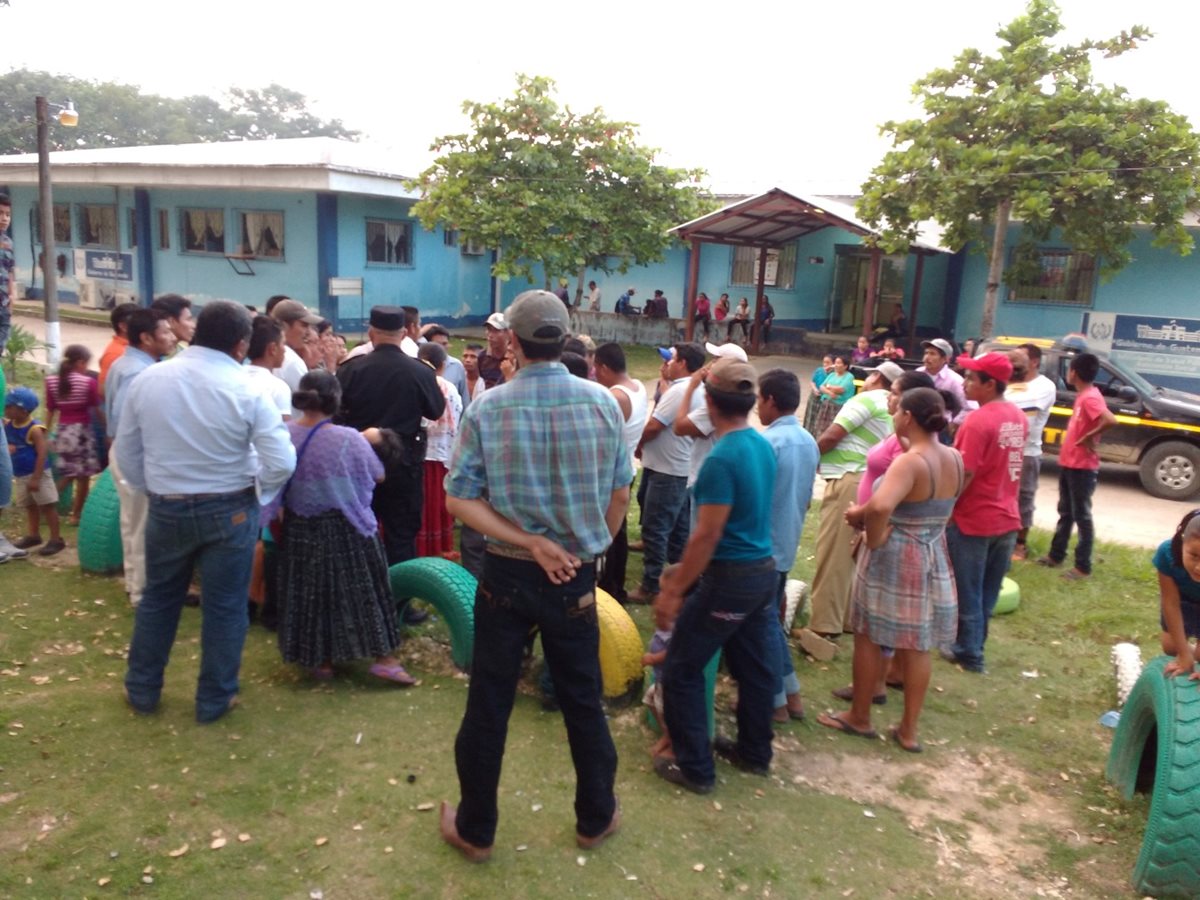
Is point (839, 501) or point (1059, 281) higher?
point (1059, 281)

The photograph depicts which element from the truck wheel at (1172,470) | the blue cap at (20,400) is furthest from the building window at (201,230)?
the truck wheel at (1172,470)

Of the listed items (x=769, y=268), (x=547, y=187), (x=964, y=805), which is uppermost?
(x=547, y=187)

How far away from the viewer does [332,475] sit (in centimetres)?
409

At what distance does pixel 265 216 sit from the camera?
21.9m

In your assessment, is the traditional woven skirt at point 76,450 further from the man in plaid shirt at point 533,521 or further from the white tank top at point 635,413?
the man in plaid shirt at point 533,521

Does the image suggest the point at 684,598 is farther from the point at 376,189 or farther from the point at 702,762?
the point at 376,189

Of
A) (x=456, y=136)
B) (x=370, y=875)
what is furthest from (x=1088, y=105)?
(x=370, y=875)

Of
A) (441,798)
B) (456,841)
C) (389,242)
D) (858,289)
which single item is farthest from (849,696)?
(858,289)

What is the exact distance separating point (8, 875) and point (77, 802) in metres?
0.42

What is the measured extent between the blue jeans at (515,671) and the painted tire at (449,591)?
1.38 meters

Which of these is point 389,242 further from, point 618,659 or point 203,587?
point 618,659

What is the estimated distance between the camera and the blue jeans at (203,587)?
12.3ft

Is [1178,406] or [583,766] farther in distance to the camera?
[1178,406]

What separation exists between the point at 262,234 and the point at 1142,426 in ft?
→ 62.9
